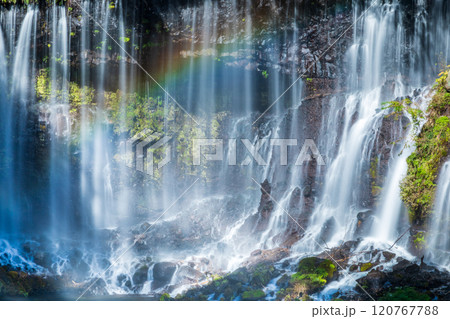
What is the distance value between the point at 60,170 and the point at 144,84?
358 cm

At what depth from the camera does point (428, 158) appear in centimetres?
916

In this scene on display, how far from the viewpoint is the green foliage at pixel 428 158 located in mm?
8969

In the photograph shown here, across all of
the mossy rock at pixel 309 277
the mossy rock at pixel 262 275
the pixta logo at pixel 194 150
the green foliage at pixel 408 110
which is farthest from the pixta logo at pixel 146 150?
the green foliage at pixel 408 110

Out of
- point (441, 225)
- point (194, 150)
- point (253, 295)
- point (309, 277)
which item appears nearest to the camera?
point (441, 225)

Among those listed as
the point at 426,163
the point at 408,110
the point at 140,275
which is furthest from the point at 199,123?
the point at 426,163

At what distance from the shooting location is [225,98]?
1350cm

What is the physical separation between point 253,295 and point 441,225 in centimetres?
398

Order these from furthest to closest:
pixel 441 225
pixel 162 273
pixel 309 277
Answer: pixel 162 273, pixel 309 277, pixel 441 225

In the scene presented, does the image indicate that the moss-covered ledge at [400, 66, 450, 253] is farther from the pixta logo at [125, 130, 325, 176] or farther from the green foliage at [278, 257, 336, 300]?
the pixta logo at [125, 130, 325, 176]

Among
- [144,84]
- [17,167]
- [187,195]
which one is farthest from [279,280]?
[17,167]

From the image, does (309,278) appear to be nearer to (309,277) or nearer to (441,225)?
(309,277)

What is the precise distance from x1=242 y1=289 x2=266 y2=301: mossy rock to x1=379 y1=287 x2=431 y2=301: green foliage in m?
2.27

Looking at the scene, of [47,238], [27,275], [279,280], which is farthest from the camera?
[47,238]

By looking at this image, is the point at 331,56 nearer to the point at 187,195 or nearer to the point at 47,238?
the point at 187,195
